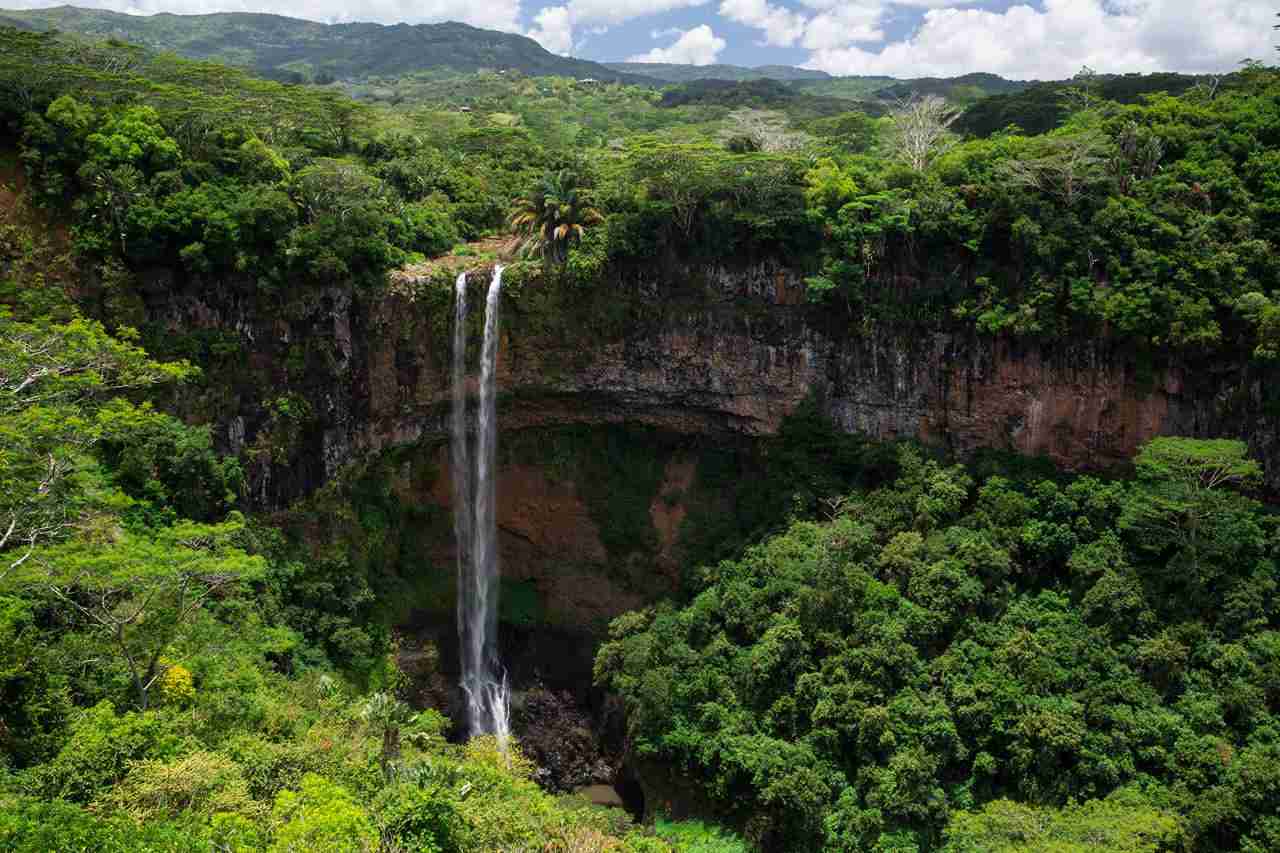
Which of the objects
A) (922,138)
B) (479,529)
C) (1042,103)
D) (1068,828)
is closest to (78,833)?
(1068,828)

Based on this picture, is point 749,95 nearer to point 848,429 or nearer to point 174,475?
point 848,429

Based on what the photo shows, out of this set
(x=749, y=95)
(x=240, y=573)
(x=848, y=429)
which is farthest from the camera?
(x=749, y=95)

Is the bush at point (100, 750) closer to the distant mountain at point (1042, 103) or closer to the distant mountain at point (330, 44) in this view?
the distant mountain at point (1042, 103)

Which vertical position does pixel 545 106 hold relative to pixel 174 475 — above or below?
above

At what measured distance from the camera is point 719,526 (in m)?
28.0

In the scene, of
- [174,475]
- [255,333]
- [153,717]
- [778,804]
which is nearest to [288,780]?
[153,717]

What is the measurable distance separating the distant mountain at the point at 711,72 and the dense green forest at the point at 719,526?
14076 cm

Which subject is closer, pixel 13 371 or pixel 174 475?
pixel 13 371

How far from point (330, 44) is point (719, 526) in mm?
130608

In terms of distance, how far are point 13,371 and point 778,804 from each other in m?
16.8

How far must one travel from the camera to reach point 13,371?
13.3 m

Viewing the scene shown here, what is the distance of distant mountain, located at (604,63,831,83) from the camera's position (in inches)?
6426

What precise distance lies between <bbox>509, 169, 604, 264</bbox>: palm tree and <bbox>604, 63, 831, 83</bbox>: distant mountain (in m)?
140

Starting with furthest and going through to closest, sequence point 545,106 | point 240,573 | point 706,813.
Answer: point 545,106
point 706,813
point 240,573
